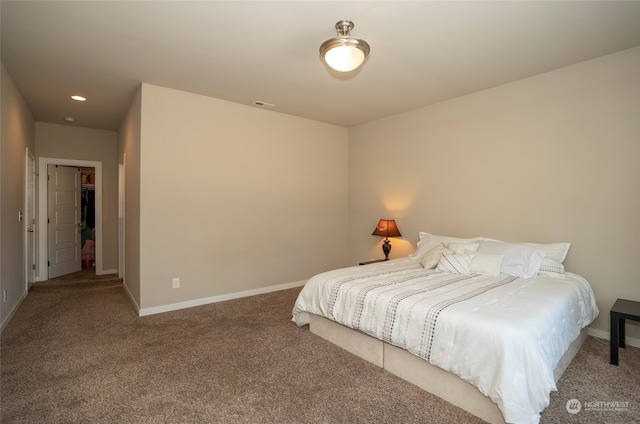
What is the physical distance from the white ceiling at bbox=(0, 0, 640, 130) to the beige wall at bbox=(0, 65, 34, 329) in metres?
0.28

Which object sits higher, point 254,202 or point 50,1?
point 50,1

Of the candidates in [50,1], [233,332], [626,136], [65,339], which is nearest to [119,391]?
[233,332]

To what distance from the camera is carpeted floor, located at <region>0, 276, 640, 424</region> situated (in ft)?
6.19

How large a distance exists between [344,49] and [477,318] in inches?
79.1

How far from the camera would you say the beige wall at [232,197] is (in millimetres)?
3674

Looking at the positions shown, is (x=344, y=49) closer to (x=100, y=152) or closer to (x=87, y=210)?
(x=100, y=152)

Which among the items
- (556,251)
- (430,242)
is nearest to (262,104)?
(430,242)

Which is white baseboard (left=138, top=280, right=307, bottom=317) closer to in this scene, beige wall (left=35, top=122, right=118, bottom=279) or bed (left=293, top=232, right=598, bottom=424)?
bed (left=293, top=232, right=598, bottom=424)

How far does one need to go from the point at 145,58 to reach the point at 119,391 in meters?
2.77

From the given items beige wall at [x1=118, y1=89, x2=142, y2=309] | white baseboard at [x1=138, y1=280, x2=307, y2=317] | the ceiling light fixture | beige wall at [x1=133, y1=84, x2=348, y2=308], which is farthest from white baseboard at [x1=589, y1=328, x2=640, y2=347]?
beige wall at [x1=118, y1=89, x2=142, y2=309]

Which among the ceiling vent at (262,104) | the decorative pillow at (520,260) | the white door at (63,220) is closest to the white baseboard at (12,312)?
the white door at (63,220)

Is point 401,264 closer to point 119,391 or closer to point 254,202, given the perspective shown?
point 254,202

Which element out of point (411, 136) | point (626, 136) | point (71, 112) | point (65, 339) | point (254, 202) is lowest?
point (65, 339)

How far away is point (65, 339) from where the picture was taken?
117 inches
